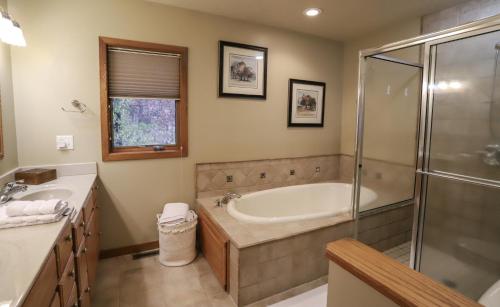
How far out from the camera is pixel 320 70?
356 cm

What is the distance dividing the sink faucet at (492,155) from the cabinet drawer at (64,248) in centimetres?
275

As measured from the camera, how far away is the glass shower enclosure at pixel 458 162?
188 cm

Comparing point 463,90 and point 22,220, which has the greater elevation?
point 463,90

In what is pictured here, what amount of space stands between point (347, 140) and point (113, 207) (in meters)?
3.07

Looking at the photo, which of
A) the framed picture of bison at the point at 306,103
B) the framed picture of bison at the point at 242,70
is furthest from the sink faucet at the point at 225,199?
the framed picture of bison at the point at 306,103

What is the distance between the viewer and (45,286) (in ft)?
3.18

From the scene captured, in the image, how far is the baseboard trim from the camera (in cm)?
259

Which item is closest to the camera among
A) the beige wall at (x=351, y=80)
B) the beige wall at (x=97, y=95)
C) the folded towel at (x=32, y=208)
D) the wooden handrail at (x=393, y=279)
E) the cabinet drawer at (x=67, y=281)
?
the wooden handrail at (x=393, y=279)

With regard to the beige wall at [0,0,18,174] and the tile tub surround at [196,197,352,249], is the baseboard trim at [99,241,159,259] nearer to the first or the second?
A: the tile tub surround at [196,197,352,249]

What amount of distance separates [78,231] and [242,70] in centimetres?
224

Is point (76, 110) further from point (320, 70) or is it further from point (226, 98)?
point (320, 70)

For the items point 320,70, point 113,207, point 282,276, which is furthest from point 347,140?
point 113,207

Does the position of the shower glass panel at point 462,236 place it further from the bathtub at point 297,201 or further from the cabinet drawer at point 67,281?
the cabinet drawer at point 67,281

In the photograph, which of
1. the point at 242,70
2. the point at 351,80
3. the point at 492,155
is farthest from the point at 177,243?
the point at 351,80
